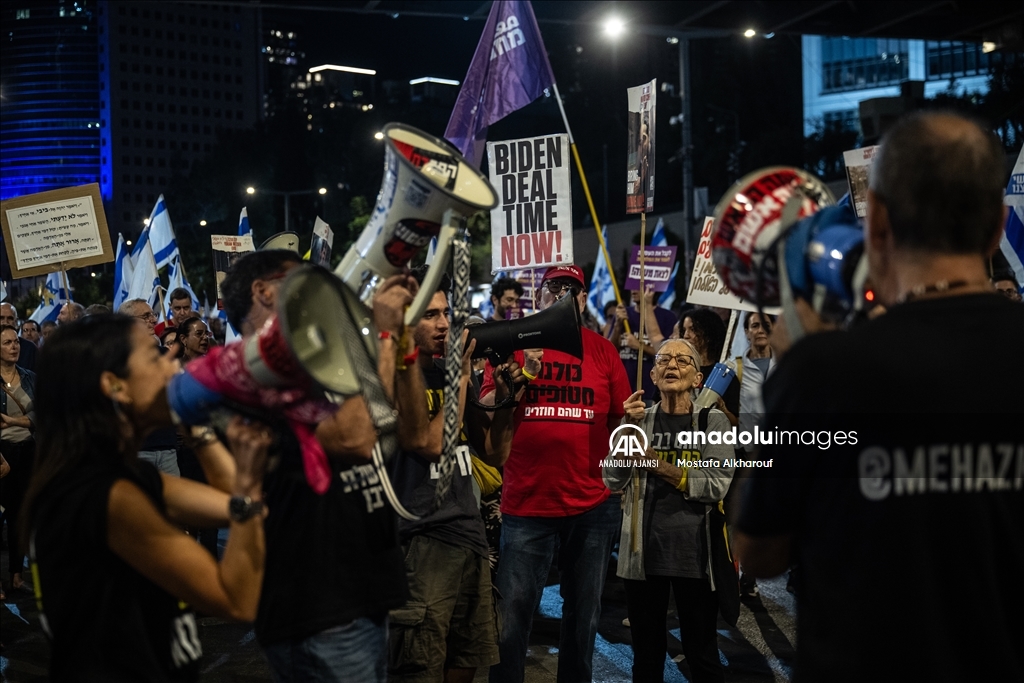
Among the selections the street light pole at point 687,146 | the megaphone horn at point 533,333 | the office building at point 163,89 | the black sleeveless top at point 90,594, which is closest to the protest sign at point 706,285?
the megaphone horn at point 533,333

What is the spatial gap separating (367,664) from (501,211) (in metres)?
5.54

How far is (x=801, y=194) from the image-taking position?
211 centimetres

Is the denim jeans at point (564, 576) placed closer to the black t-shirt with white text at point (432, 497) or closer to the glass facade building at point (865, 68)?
the black t-shirt with white text at point (432, 497)

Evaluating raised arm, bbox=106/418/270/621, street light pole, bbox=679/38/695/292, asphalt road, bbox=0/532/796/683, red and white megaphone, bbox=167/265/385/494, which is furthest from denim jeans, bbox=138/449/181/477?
street light pole, bbox=679/38/695/292

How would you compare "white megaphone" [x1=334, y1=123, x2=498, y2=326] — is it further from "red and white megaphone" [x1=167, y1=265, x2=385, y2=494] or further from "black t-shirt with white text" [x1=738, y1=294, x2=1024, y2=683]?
"black t-shirt with white text" [x1=738, y1=294, x2=1024, y2=683]

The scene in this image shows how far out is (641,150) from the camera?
7539 mm

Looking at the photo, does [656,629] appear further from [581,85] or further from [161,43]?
[161,43]

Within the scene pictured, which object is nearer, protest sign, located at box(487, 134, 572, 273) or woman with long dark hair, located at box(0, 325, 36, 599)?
protest sign, located at box(487, 134, 572, 273)

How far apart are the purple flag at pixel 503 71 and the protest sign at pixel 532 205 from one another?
70 centimetres

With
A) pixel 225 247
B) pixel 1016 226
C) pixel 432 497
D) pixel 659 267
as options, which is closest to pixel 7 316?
pixel 225 247

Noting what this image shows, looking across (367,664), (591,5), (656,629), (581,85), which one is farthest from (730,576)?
(581,85)

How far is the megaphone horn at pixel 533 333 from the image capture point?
442 centimetres

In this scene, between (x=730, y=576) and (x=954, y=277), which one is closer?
(x=954, y=277)

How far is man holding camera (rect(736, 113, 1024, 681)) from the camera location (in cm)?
194
